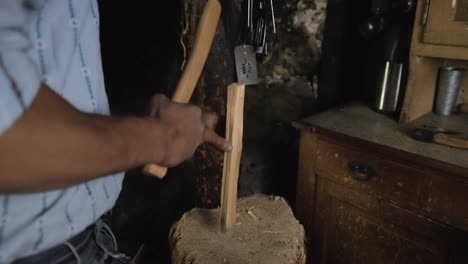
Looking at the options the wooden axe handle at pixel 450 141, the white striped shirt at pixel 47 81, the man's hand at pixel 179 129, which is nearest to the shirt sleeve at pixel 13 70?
the white striped shirt at pixel 47 81

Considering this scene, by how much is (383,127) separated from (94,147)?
114 cm

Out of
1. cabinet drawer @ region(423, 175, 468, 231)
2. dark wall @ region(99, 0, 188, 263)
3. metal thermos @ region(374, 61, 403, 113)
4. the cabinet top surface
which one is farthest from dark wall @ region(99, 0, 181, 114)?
cabinet drawer @ region(423, 175, 468, 231)

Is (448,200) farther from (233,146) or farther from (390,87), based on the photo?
(233,146)

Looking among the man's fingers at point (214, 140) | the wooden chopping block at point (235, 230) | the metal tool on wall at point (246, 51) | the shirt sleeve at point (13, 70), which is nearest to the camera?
the shirt sleeve at point (13, 70)

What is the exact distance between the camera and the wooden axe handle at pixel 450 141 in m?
1.14

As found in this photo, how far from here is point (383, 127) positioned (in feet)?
4.45

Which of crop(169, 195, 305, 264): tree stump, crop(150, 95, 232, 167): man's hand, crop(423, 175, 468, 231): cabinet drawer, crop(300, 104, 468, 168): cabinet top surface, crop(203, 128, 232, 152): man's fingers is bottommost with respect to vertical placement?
crop(169, 195, 305, 264): tree stump

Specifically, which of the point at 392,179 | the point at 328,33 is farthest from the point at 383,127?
the point at 328,33

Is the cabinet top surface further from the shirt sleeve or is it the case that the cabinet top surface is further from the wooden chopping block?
the shirt sleeve

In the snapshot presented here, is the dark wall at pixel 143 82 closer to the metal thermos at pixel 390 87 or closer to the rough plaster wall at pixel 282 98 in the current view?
the rough plaster wall at pixel 282 98

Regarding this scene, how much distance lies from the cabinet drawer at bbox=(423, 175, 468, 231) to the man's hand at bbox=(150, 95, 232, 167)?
752 mm

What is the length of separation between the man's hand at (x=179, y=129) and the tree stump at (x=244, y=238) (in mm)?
397

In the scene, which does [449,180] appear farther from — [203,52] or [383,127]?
[203,52]

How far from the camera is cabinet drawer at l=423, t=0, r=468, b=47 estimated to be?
1182mm
